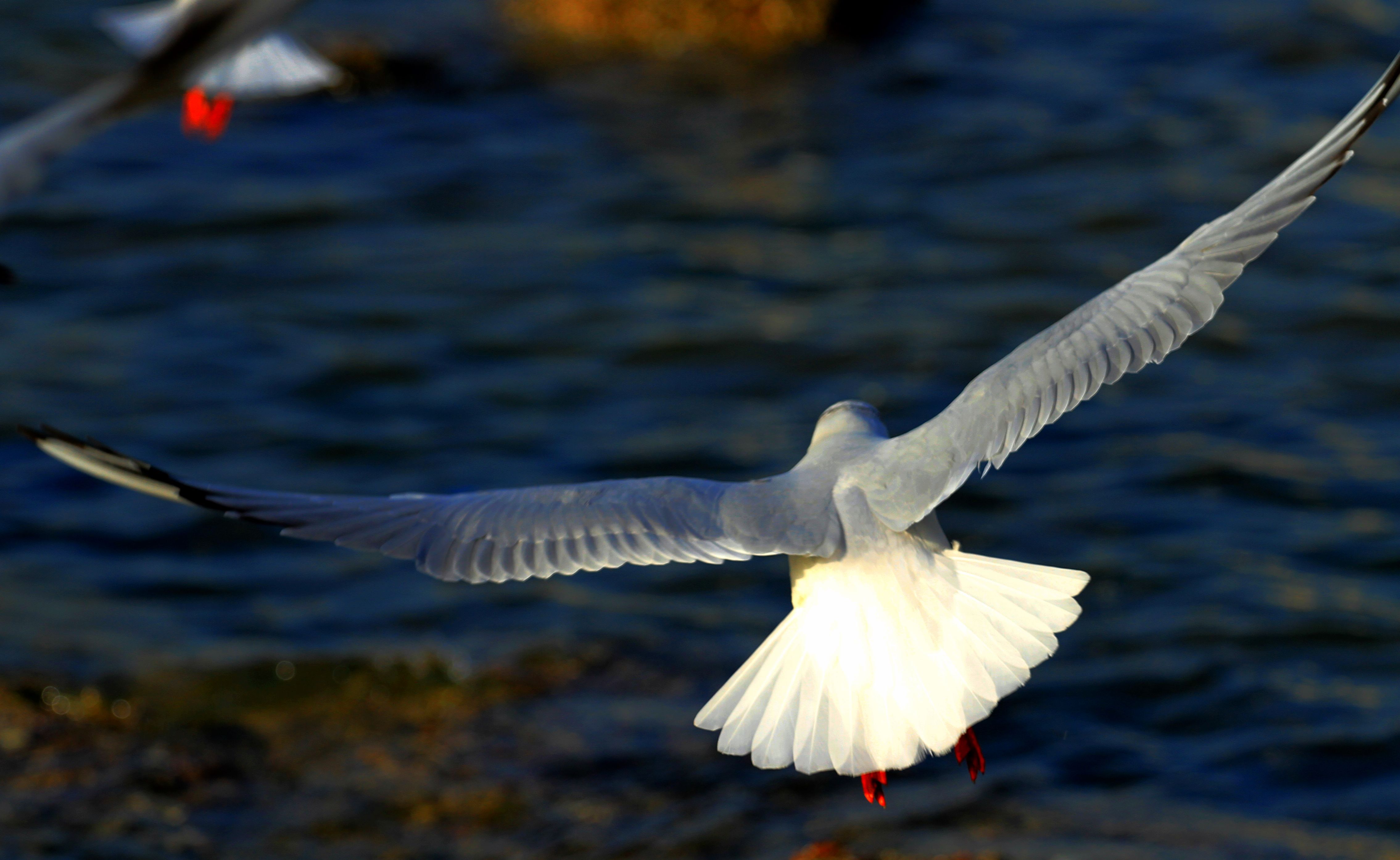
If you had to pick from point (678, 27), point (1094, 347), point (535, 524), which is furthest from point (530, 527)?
point (678, 27)

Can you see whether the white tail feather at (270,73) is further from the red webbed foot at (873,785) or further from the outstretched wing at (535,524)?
the red webbed foot at (873,785)

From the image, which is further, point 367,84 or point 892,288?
point 367,84

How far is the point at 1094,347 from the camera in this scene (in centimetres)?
387

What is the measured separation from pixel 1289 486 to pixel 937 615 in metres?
4.25

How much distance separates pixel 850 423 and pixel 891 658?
0.75 m

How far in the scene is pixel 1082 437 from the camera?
805 centimetres

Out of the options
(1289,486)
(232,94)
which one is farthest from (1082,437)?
(232,94)

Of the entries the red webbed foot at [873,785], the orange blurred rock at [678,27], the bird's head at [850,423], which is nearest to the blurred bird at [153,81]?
the bird's head at [850,423]

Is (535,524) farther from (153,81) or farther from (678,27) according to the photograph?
(678,27)

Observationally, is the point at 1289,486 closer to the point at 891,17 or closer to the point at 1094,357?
the point at 1094,357

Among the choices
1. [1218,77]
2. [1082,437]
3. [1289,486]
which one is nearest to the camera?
[1289,486]

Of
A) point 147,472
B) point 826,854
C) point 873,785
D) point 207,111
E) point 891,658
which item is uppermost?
point 207,111

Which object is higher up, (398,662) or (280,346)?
(280,346)

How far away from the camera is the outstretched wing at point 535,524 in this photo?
142 inches
